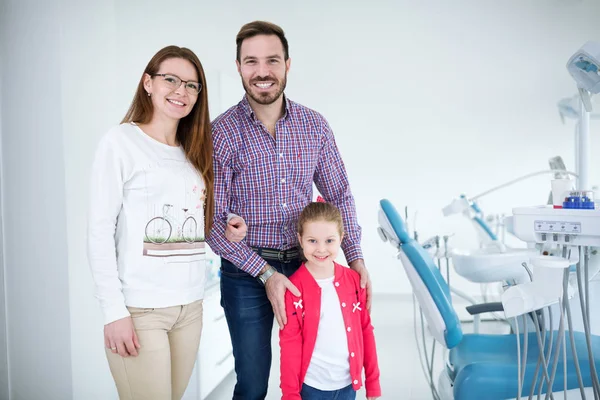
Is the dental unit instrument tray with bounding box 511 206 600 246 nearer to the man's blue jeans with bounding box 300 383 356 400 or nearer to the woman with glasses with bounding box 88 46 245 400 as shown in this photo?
the man's blue jeans with bounding box 300 383 356 400

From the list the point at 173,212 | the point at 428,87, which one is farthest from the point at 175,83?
the point at 428,87

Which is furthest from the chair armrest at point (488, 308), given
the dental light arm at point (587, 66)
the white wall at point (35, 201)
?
the white wall at point (35, 201)

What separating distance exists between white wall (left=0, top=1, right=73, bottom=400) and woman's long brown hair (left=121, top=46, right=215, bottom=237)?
76cm

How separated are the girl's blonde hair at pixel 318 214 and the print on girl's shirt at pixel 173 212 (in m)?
0.31

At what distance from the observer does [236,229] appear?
1391 millimetres

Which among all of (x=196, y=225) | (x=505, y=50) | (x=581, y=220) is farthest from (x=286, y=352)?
(x=505, y=50)

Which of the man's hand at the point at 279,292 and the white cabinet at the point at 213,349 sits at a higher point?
the man's hand at the point at 279,292

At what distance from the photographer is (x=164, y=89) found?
1290 mm

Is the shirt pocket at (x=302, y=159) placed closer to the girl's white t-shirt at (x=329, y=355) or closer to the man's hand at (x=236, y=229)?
the man's hand at (x=236, y=229)

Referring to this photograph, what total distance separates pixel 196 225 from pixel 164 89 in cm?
37

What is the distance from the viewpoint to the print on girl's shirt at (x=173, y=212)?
1.21 metres

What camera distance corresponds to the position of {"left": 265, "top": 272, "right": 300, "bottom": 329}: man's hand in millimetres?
1395

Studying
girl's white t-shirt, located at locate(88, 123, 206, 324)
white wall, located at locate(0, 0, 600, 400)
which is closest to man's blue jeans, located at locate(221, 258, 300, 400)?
girl's white t-shirt, located at locate(88, 123, 206, 324)

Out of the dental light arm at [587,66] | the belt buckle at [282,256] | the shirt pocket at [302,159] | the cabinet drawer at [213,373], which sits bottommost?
the cabinet drawer at [213,373]
